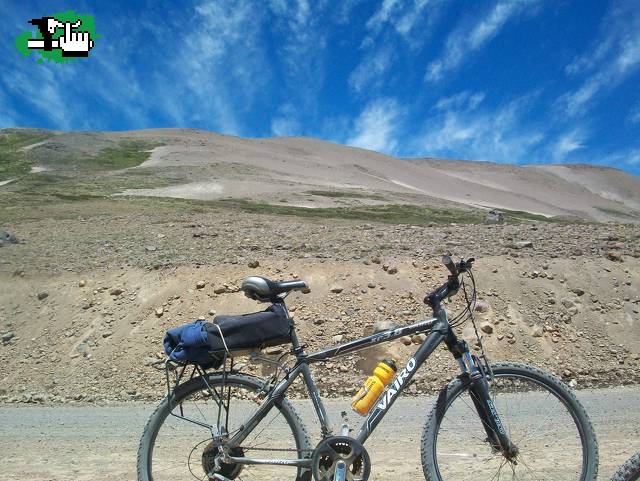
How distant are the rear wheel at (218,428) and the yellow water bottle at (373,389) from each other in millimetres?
430

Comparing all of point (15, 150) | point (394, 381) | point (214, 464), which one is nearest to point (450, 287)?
point (394, 381)

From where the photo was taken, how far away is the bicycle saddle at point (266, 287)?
127 inches

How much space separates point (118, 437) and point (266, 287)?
12.2 ft

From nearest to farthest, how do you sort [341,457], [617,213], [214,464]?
[341,457] < [214,464] < [617,213]

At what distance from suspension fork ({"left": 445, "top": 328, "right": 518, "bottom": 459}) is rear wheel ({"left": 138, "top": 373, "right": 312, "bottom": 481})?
1.16m

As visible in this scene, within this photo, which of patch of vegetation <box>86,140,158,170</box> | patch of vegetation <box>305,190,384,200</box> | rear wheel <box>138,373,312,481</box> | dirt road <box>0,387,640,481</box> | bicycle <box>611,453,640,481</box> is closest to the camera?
bicycle <box>611,453,640,481</box>

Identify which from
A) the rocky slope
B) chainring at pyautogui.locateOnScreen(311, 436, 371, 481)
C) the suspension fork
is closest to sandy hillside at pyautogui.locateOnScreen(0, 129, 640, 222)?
the rocky slope

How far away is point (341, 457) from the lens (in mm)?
3055

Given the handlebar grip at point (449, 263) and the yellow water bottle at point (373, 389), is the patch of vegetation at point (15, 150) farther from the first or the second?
the handlebar grip at point (449, 263)

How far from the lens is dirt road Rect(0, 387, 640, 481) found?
4467 mm

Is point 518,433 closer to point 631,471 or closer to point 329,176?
point 631,471

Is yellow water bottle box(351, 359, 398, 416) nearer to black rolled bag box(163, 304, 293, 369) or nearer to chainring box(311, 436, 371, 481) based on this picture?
chainring box(311, 436, 371, 481)

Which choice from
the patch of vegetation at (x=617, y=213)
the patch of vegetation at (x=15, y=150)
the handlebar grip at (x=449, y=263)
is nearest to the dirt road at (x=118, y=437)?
the handlebar grip at (x=449, y=263)

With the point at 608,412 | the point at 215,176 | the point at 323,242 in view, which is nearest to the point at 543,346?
the point at 608,412
